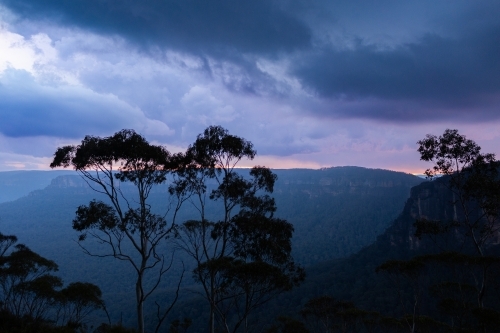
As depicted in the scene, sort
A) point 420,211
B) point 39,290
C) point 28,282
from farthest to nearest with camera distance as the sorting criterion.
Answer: point 420,211 → point 28,282 → point 39,290

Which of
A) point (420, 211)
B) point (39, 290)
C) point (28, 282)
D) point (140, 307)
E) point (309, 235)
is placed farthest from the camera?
point (309, 235)

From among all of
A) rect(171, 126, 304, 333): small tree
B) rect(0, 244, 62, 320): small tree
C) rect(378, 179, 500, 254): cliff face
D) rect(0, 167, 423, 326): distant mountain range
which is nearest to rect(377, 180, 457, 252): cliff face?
rect(378, 179, 500, 254): cliff face

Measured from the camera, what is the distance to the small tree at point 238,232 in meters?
16.7

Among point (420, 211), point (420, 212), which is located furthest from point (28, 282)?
point (420, 211)

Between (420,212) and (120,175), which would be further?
(420,212)

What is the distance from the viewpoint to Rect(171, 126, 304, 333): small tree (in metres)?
16.7

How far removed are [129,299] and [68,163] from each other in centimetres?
8637

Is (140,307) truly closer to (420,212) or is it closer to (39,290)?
(39,290)

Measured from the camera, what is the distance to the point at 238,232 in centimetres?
1816

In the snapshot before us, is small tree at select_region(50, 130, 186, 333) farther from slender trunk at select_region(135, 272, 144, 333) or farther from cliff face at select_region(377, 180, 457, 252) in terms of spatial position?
cliff face at select_region(377, 180, 457, 252)

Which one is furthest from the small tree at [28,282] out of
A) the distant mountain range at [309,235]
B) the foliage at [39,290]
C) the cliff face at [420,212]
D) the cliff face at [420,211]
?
the cliff face at [420,211]

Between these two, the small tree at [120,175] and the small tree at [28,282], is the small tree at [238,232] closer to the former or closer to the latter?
the small tree at [120,175]

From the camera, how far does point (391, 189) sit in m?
193

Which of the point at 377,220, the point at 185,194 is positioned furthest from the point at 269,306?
the point at 377,220
